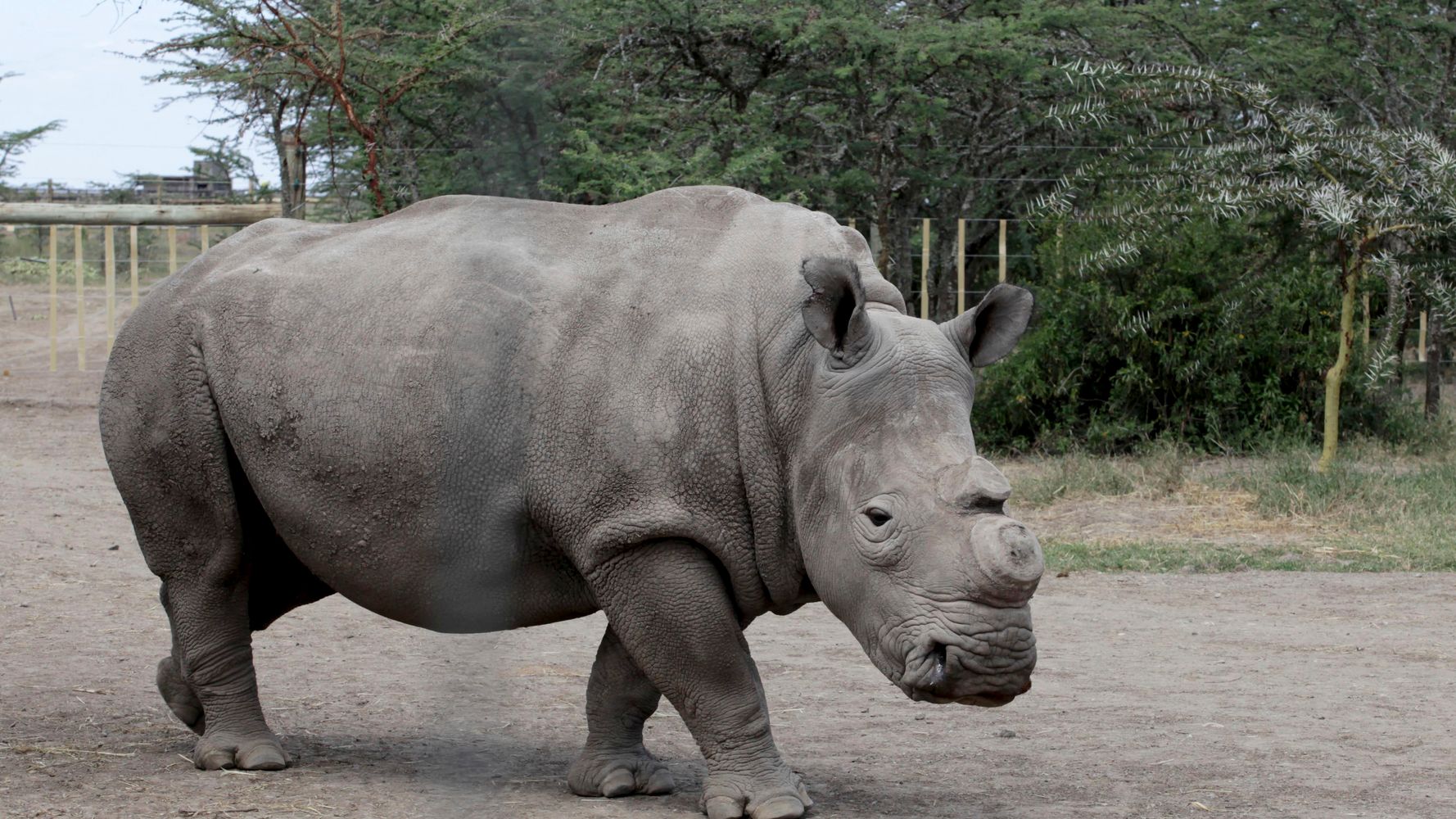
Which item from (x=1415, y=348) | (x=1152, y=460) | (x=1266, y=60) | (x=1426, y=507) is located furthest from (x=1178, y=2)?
(x=1426, y=507)

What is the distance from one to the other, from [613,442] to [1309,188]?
8899mm

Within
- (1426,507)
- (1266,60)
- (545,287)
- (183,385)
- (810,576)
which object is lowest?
(1426,507)

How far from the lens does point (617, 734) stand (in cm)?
494

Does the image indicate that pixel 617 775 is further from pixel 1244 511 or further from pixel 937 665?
pixel 1244 511

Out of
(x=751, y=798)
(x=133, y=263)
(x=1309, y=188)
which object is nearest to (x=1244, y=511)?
(x=1309, y=188)

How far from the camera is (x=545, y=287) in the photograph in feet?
15.3

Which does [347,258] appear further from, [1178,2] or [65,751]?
[1178,2]

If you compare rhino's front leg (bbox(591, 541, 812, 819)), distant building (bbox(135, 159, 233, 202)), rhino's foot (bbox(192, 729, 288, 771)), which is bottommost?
rhino's foot (bbox(192, 729, 288, 771))

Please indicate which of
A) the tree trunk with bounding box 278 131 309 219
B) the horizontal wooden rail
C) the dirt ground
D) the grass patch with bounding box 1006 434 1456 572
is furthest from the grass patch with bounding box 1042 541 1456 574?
the horizontal wooden rail

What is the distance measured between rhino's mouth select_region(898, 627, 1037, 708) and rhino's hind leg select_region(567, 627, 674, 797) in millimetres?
1210

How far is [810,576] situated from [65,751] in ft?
8.40

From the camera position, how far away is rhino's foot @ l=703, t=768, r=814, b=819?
177 inches

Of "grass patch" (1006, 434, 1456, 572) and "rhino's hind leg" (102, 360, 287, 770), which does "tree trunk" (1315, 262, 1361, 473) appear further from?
"rhino's hind leg" (102, 360, 287, 770)

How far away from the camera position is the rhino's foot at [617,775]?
4.85 metres
